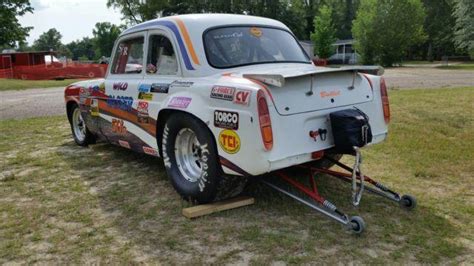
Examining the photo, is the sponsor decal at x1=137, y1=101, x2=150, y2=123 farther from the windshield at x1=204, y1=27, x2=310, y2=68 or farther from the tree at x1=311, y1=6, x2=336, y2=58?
the tree at x1=311, y1=6, x2=336, y2=58

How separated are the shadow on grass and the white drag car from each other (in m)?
0.36

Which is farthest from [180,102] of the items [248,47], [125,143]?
[125,143]

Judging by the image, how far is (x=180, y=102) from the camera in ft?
14.3

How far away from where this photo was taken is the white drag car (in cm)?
378

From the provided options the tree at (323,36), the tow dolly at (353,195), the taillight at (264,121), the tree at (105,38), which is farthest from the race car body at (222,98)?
the tree at (105,38)

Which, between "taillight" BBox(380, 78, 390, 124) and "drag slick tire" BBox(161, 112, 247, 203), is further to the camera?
"taillight" BBox(380, 78, 390, 124)

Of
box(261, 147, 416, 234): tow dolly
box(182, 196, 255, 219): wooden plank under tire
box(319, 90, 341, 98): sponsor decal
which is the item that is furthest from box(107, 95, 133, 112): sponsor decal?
box(319, 90, 341, 98): sponsor decal

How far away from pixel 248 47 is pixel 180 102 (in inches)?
40.3

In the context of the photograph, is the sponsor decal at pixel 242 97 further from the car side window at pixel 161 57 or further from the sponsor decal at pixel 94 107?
the sponsor decal at pixel 94 107

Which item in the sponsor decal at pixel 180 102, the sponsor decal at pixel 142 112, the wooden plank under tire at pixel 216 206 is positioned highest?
the sponsor decal at pixel 180 102

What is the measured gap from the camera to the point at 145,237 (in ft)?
12.4

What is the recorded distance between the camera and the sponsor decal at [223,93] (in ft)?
12.6

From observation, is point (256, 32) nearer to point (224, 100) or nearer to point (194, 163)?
point (224, 100)

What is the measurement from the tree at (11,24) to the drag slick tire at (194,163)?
37196 millimetres
